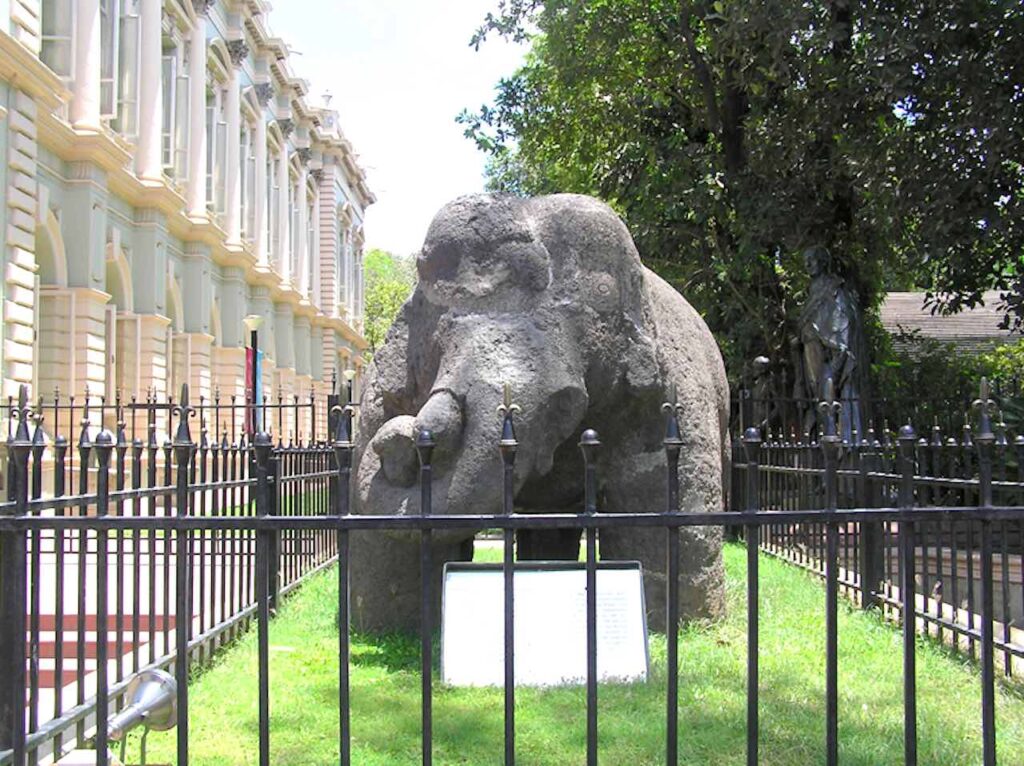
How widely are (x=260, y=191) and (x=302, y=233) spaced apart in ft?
26.5

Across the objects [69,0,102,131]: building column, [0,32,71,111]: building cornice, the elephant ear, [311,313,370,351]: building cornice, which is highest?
[69,0,102,131]: building column

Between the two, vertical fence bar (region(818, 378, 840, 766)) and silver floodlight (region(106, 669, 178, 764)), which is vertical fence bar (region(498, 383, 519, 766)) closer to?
vertical fence bar (region(818, 378, 840, 766))

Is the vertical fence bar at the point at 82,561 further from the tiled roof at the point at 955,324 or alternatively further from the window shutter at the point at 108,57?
the tiled roof at the point at 955,324

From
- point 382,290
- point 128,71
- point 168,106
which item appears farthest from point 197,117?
point 382,290

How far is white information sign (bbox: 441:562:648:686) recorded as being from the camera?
5.44 meters

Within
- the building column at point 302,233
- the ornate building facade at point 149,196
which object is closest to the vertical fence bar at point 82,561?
the ornate building facade at point 149,196

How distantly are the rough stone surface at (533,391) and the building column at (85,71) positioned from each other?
54.5 feet

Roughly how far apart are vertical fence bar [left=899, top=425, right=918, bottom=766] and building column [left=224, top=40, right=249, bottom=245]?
30560 mm

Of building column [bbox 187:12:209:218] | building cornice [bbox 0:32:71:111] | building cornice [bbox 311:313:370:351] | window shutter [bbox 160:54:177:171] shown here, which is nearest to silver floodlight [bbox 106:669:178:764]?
building cornice [bbox 0:32:71:111]

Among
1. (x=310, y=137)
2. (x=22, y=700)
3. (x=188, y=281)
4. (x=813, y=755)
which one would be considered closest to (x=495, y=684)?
(x=813, y=755)

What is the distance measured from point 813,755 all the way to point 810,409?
11981 mm

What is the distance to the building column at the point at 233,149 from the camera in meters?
32.6

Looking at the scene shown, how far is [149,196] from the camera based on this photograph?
2489cm

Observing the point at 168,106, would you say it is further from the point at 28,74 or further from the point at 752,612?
the point at 752,612
